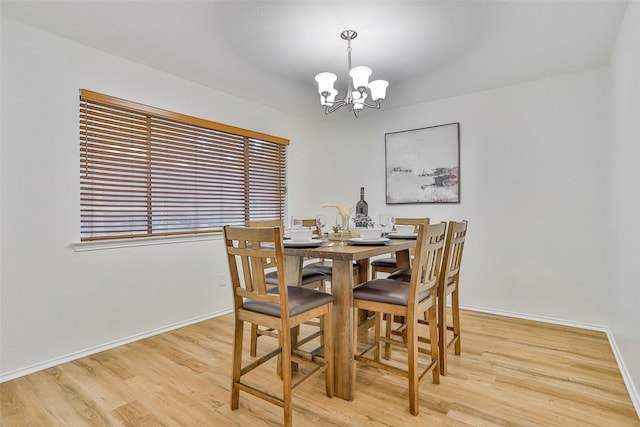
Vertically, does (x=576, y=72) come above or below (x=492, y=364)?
above

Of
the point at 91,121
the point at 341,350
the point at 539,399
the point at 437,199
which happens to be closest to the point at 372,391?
the point at 341,350

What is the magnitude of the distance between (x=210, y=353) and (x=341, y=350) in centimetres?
116

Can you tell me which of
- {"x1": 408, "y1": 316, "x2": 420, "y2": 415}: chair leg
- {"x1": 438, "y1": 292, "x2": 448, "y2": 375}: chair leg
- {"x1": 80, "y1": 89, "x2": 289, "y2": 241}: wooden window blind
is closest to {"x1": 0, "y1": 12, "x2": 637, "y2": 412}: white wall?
{"x1": 80, "y1": 89, "x2": 289, "y2": 241}: wooden window blind

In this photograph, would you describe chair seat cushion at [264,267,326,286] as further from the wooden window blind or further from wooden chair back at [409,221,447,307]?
the wooden window blind

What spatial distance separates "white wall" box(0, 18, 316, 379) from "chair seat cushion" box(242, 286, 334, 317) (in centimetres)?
150

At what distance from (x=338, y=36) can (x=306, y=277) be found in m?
1.76

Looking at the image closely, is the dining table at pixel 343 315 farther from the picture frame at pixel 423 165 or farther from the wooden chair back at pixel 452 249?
the picture frame at pixel 423 165

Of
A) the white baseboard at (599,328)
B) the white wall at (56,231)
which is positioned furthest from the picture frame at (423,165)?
the white wall at (56,231)

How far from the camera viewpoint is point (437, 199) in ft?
12.4

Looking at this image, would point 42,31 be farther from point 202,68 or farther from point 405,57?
point 405,57

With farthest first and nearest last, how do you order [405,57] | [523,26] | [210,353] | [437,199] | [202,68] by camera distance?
1. [437,199]
2. [202,68]
3. [405,57]
4. [210,353]
5. [523,26]

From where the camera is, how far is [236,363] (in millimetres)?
1781

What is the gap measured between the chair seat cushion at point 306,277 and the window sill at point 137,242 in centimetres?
108

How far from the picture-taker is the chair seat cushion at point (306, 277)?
8.05ft
